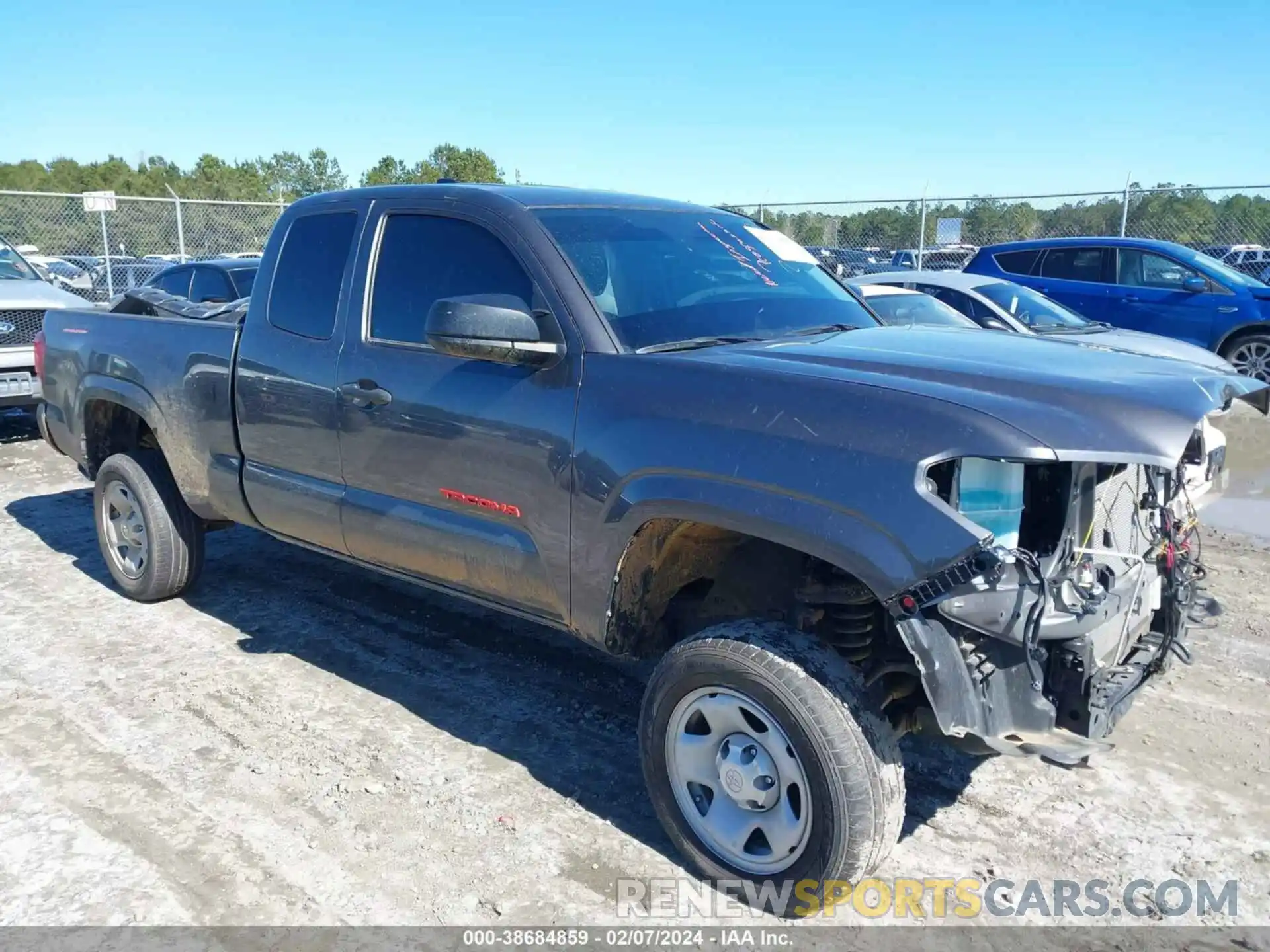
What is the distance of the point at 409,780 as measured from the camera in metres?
3.59

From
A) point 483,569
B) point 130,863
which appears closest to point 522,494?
point 483,569

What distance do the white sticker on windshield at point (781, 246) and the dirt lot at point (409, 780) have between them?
1.94m

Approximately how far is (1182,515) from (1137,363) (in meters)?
0.53

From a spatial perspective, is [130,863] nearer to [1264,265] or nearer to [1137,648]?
[1137,648]

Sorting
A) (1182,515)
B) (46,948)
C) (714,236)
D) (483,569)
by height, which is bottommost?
(46,948)

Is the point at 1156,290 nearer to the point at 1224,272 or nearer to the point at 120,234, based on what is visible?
the point at 1224,272

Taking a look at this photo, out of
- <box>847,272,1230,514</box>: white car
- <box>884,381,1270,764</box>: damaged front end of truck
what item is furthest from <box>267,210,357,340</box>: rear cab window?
<box>847,272,1230,514</box>: white car

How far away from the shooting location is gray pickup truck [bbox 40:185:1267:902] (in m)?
2.51

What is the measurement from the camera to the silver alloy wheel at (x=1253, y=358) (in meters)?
10.9

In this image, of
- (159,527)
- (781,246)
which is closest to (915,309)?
(781,246)

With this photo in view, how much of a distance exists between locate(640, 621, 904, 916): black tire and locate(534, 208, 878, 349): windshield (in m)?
1.02

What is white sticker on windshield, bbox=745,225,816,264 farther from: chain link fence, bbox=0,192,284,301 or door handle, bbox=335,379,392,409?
chain link fence, bbox=0,192,284,301

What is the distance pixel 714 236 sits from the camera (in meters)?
3.94

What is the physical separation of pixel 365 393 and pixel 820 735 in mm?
2111
